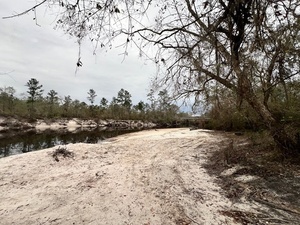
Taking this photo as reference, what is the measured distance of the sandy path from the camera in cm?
427

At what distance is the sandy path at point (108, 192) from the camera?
427cm

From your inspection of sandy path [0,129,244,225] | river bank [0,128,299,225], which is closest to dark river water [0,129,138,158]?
sandy path [0,129,244,225]

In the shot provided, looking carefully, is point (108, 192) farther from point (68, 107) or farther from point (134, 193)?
point (68, 107)

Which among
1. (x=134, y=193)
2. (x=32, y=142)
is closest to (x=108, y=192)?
(x=134, y=193)

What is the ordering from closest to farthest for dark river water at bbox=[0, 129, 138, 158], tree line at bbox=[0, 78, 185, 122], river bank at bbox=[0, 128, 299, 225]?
river bank at bbox=[0, 128, 299, 225] < dark river water at bbox=[0, 129, 138, 158] < tree line at bbox=[0, 78, 185, 122]

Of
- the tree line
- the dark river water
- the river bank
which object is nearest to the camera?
the river bank

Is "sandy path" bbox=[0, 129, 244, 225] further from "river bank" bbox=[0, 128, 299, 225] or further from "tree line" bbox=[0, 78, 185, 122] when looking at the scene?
"tree line" bbox=[0, 78, 185, 122]

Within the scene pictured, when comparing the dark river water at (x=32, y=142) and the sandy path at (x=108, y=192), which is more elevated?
the dark river water at (x=32, y=142)

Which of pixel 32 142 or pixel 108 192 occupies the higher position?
pixel 32 142

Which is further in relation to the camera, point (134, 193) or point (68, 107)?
point (68, 107)

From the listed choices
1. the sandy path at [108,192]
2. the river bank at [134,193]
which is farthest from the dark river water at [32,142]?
the river bank at [134,193]

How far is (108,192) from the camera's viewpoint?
17.8 feet

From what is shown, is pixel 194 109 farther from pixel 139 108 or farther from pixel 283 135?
pixel 139 108

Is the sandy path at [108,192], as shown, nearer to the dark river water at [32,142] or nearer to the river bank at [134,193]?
the river bank at [134,193]
